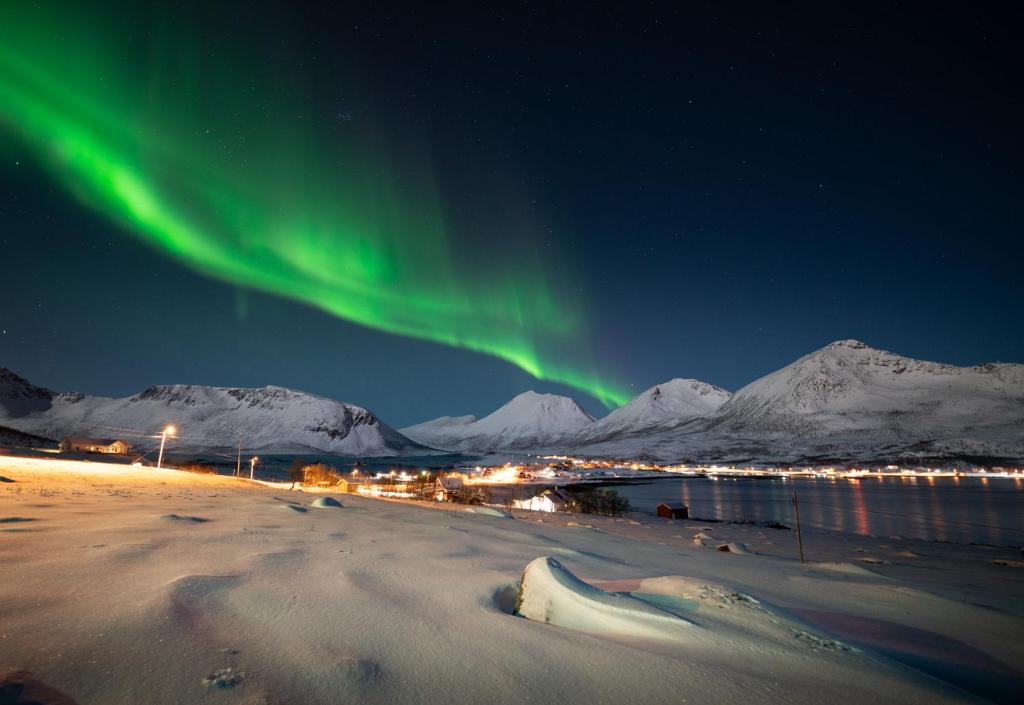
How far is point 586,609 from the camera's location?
371cm

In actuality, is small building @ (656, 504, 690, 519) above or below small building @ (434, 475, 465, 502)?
below

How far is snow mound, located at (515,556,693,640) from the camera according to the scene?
11.3ft

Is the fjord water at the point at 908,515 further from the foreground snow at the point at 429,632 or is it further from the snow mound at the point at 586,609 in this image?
the snow mound at the point at 586,609

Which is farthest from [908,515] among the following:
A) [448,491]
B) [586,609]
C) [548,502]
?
[586,609]

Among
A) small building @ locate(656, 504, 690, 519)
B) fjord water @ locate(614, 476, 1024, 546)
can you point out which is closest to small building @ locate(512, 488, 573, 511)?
small building @ locate(656, 504, 690, 519)

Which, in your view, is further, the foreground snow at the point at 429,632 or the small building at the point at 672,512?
the small building at the point at 672,512

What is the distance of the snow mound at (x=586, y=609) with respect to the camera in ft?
11.3

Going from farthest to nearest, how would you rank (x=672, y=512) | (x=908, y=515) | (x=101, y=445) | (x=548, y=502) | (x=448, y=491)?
(x=101, y=445) < (x=908, y=515) < (x=548, y=502) < (x=448, y=491) < (x=672, y=512)

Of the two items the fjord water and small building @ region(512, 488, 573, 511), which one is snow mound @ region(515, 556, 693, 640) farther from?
small building @ region(512, 488, 573, 511)

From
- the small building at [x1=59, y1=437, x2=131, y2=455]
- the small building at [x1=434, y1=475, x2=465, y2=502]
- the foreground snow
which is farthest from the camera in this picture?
the small building at [x1=59, y1=437, x2=131, y2=455]

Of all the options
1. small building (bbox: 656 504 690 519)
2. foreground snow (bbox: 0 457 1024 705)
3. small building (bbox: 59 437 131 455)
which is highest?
small building (bbox: 59 437 131 455)

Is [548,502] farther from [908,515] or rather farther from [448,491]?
[908,515]

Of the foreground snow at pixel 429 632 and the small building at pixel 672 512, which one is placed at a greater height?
the foreground snow at pixel 429 632

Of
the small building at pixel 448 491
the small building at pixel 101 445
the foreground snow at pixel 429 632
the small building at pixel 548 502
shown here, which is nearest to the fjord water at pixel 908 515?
the small building at pixel 548 502
